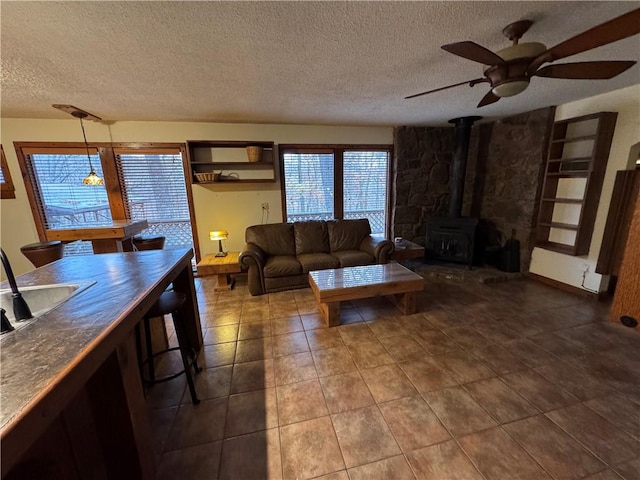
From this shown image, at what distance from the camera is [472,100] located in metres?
2.99

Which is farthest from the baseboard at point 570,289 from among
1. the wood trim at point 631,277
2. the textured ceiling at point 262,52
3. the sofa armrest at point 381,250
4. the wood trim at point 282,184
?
the wood trim at point 282,184

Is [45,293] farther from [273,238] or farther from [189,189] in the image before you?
[189,189]

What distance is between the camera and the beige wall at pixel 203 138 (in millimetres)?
3434

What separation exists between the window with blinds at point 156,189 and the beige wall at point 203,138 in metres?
0.21

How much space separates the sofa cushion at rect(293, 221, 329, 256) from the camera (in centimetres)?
393

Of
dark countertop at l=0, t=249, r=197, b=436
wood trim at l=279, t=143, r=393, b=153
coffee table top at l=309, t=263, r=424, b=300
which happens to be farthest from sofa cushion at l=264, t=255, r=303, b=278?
wood trim at l=279, t=143, r=393, b=153

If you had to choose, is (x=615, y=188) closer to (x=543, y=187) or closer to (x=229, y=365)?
(x=543, y=187)

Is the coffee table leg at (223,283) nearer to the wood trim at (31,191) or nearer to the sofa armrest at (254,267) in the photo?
the sofa armrest at (254,267)

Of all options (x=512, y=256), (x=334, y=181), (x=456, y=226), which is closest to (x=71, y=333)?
(x=334, y=181)

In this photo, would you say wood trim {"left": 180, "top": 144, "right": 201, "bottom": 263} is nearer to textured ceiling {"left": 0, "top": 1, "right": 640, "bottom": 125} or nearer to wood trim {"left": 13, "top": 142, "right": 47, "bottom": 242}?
textured ceiling {"left": 0, "top": 1, "right": 640, "bottom": 125}

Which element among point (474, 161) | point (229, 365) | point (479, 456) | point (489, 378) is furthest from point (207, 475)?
point (474, 161)

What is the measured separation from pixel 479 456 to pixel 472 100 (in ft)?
10.9

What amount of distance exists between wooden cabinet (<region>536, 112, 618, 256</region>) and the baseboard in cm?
45

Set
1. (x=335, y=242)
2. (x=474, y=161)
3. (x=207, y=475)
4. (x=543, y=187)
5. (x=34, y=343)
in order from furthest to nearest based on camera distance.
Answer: (x=474, y=161), (x=335, y=242), (x=543, y=187), (x=207, y=475), (x=34, y=343)
